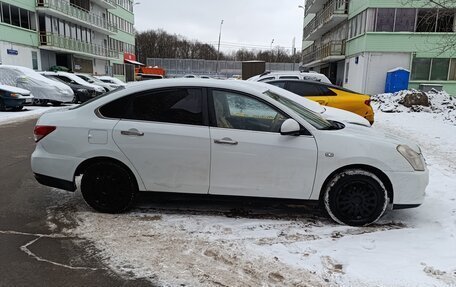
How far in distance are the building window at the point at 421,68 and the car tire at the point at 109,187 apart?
92.1 ft

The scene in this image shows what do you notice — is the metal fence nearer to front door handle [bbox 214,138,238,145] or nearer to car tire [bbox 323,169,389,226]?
front door handle [bbox 214,138,238,145]

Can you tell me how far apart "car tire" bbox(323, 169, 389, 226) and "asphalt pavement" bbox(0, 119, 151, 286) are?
2259mm

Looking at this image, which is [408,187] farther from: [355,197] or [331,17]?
[331,17]

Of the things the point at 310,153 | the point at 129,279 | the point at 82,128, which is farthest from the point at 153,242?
the point at 310,153

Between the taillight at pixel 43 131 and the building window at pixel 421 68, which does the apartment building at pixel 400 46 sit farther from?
the taillight at pixel 43 131

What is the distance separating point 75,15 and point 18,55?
37.1ft

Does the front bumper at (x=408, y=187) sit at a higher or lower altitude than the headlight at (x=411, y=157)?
lower

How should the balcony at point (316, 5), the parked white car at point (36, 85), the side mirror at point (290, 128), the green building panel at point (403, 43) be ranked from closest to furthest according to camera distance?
the side mirror at point (290, 128) → the parked white car at point (36, 85) → the green building panel at point (403, 43) → the balcony at point (316, 5)

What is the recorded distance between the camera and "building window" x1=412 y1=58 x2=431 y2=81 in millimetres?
27844

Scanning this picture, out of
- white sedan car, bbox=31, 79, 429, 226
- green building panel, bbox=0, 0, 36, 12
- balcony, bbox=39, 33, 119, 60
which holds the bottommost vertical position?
white sedan car, bbox=31, 79, 429, 226

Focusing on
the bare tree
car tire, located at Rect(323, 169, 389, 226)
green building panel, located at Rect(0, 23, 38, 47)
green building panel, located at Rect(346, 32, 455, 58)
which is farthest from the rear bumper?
the bare tree

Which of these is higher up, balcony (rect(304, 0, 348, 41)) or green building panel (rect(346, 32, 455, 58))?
balcony (rect(304, 0, 348, 41))

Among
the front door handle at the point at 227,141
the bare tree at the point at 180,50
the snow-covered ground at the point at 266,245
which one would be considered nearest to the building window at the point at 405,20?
the snow-covered ground at the point at 266,245

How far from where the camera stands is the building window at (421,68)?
2784 centimetres
